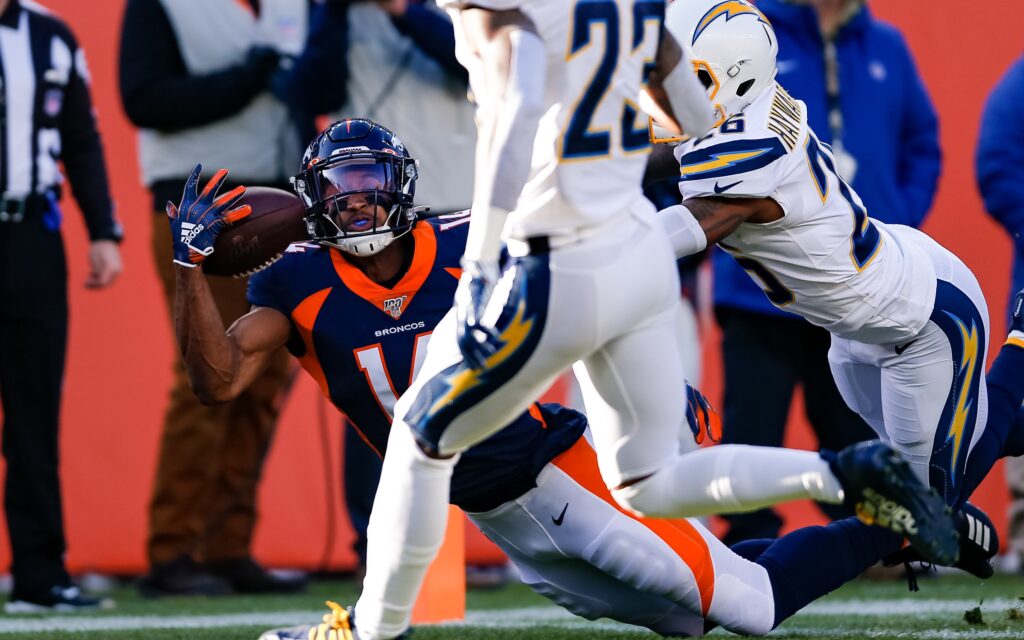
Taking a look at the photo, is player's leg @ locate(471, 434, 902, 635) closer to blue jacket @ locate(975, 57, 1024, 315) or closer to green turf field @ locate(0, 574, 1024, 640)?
green turf field @ locate(0, 574, 1024, 640)

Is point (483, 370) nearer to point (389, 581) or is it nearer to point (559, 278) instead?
point (559, 278)

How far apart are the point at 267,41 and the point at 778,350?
190 centimetres

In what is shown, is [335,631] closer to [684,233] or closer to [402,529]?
[402,529]

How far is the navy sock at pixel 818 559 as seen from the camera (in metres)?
3.51

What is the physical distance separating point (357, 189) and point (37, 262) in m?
1.81

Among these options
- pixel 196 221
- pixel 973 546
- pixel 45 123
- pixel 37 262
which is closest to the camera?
pixel 196 221

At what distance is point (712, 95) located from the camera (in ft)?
11.5

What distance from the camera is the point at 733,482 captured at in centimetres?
292

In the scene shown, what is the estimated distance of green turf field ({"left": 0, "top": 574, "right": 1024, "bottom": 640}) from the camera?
3.84m

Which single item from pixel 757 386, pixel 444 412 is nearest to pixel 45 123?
pixel 757 386

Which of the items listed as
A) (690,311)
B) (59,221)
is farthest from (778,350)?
(59,221)

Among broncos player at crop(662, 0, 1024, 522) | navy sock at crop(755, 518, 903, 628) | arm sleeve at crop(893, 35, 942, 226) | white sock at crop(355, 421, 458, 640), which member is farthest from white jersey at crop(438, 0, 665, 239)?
arm sleeve at crop(893, 35, 942, 226)

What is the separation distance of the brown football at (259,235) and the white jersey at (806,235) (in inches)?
32.9

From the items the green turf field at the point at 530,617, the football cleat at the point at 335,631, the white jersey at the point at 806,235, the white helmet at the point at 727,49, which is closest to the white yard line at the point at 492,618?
the green turf field at the point at 530,617
